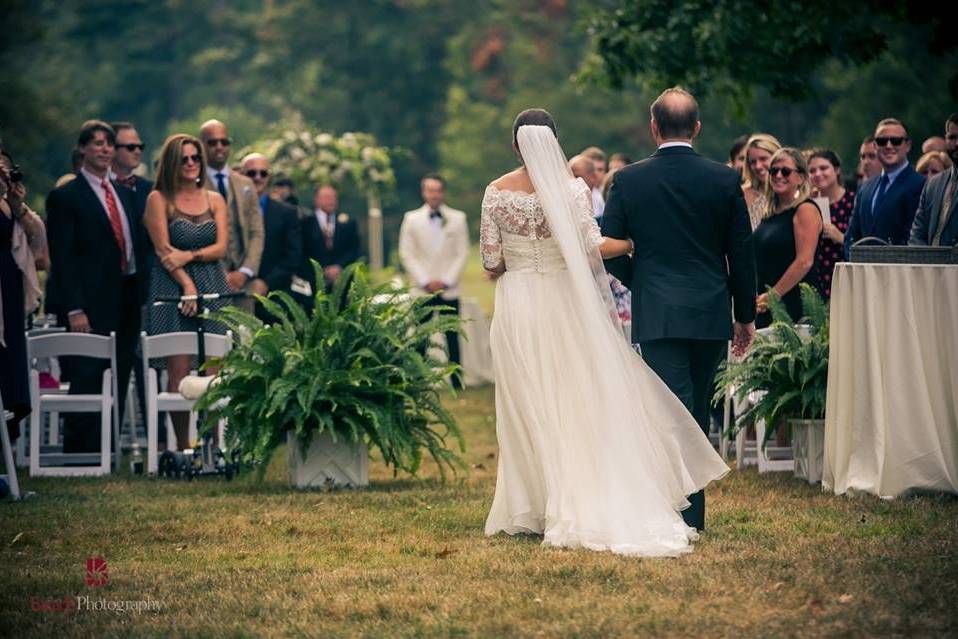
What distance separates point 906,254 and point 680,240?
77.7 inches

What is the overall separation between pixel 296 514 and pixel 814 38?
960 centimetres

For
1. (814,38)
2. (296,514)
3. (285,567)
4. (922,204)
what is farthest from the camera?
(814,38)

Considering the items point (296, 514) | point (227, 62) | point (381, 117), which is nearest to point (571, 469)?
point (296, 514)

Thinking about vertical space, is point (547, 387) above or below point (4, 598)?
above

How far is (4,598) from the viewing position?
7.04 metres

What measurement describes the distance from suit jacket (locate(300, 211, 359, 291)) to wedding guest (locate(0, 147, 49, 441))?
6.56m

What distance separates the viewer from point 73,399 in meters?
11.7

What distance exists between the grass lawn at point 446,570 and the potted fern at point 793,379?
1.21 ft

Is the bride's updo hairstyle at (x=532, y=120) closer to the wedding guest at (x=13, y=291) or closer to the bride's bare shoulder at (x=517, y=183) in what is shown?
the bride's bare shoulder at (x=517, y=183)

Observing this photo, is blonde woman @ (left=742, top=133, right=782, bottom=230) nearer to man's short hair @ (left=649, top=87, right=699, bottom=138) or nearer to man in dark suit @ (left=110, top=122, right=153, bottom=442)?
man's short hair @ (left=649, top=87, right=699, bottom=138)

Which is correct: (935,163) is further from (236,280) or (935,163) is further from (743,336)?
(236,280)

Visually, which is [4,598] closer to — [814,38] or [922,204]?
[922,204]

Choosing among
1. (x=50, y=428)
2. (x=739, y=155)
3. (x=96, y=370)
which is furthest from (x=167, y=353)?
(x=739, y=155)

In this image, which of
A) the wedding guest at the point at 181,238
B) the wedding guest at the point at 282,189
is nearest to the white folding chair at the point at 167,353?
the wedding guest at the point at 181,238
